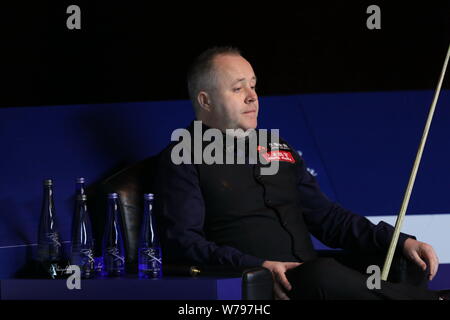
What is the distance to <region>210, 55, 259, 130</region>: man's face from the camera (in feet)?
9.00

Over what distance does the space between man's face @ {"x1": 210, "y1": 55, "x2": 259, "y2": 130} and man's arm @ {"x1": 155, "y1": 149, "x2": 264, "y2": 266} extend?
0.25m

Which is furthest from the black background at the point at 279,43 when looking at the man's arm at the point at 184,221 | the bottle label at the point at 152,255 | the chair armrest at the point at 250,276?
the chair armrest at the point at 250,276

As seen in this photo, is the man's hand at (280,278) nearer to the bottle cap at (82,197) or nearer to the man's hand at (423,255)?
the man's hand at (423,255)

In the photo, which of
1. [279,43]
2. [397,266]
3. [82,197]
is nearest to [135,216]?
[82,197]

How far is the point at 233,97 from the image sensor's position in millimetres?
2758

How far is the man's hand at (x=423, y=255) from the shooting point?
2432 millimetres

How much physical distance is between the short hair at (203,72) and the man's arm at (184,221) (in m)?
0.31

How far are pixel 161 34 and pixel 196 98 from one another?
80 cm

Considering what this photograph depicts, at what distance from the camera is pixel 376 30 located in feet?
11.7

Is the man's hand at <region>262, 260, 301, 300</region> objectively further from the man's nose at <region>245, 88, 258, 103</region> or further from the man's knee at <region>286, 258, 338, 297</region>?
the man's nose at <region>245, 88, 258, 103</region>

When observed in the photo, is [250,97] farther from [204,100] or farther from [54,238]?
[54,238]

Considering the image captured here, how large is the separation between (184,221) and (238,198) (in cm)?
26

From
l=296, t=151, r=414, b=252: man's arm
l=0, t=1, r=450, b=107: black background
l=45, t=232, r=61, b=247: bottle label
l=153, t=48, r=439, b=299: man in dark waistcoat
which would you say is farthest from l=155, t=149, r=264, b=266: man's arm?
l=0, t=1, r=450, b=107: black background
